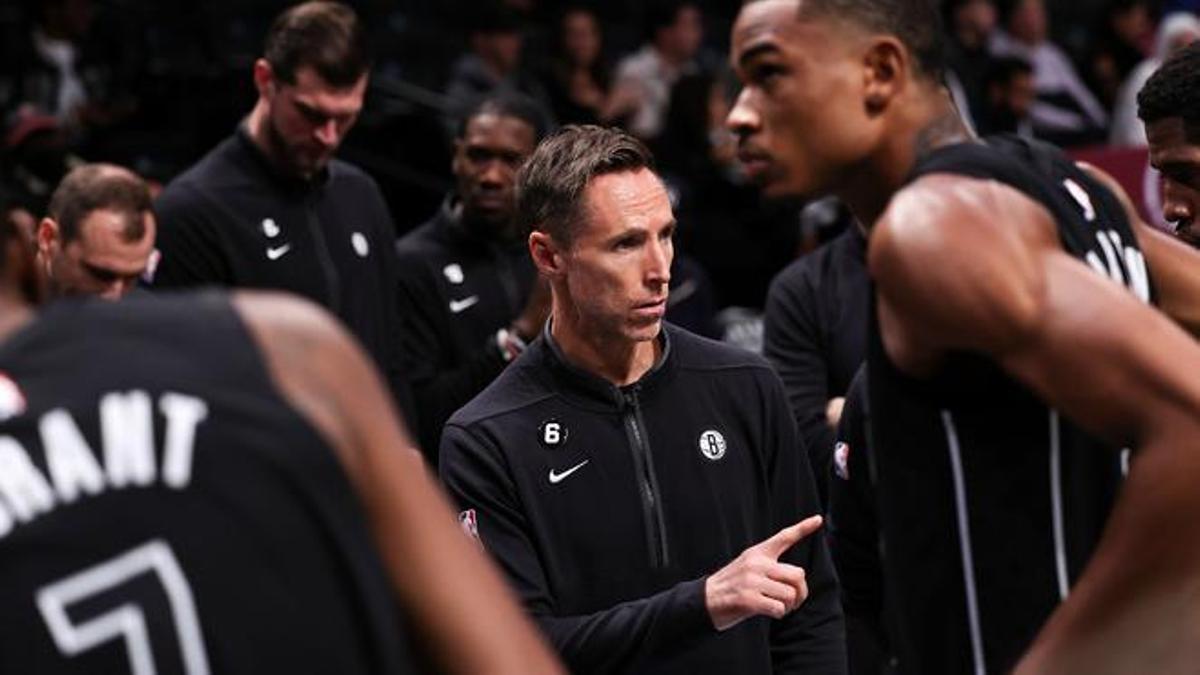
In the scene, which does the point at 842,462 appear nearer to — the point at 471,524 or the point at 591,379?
the point at 591,379

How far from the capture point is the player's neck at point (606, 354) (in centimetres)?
430

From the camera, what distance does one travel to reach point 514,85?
11367 mm

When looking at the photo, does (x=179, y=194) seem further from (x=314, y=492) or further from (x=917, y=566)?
(x=314, y=492)

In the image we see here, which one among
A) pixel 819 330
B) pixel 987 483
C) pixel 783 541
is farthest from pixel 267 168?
pixel 987 483

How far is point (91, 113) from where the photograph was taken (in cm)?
1051

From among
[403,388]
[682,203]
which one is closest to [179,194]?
[403,388]

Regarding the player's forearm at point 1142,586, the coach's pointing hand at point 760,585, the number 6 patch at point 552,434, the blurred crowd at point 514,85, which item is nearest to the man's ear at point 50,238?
the number 6 patch at point 552,434

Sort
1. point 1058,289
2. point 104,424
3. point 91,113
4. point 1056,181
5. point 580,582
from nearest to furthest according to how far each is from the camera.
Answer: point 104,424, point 1058,289, point 1056,181, point 580,582, point 91,113

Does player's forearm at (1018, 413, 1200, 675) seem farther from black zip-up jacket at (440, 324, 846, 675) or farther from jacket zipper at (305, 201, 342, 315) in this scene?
jacket zipper at (305, 201, 342, 315)

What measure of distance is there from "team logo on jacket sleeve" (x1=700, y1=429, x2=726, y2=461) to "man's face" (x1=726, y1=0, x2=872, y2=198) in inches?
50.0

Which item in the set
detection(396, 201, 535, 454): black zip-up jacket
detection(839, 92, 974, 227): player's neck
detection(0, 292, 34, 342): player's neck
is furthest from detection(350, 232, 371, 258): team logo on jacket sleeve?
detection(0, 292, 34, 342): player's neck

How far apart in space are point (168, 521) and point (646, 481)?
2.23 m

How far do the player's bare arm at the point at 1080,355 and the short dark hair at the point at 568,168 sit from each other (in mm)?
1675

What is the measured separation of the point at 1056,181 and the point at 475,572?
125 centimetres
